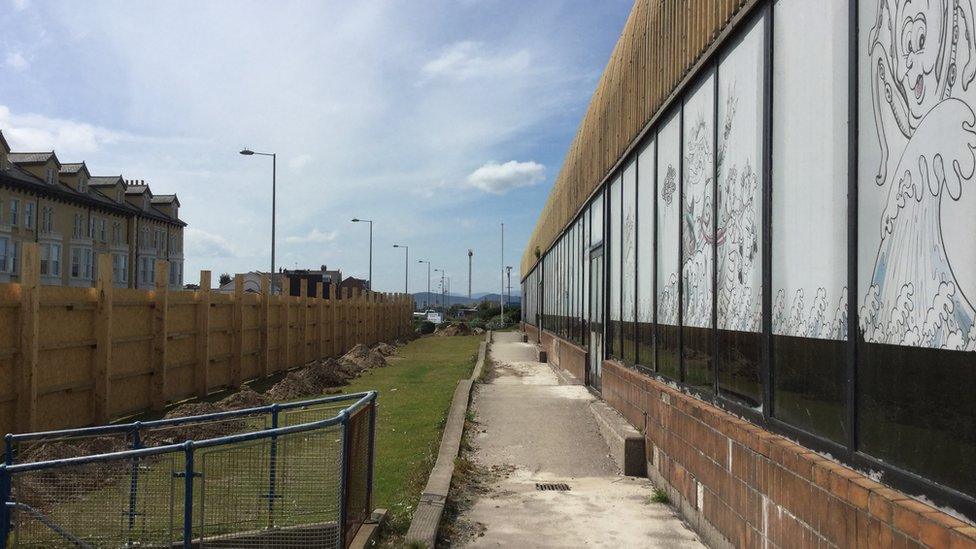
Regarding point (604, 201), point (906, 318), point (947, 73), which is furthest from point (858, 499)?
point (604, 201)

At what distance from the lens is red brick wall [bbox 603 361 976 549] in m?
3.13

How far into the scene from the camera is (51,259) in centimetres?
4703

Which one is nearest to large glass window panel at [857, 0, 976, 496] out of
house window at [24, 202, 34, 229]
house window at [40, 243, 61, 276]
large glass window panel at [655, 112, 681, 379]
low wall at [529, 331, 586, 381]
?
large glass window panel at [655, 112, 681, 379]

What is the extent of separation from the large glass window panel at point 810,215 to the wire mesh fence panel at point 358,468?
2.82 metres

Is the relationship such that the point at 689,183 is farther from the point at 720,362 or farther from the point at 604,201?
the point at 604,201

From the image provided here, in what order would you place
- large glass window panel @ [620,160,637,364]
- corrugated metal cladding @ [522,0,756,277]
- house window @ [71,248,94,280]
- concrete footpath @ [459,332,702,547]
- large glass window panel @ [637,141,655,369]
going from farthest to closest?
house window @ [71,248,94,280] < large glass window panel @ [620,160,637,364] < large glass window panel @ [637,141,655,369] < corrugated metal cladding @ [522,0,756,277] < concrete footpath @ [459,332,702,547]

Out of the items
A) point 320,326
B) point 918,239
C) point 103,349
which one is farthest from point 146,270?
point 918,239

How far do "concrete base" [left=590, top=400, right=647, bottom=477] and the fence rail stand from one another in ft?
22.9

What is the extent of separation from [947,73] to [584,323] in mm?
12824

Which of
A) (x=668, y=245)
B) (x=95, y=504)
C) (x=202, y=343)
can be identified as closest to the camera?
(x=95, y=504)

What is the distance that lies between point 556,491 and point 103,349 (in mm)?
7084

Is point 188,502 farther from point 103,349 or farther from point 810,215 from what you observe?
point 103,349

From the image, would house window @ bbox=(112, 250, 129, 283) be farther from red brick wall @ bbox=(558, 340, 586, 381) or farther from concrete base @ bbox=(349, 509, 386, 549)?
concrete base @ bbox=(349, 509, 386, 549)

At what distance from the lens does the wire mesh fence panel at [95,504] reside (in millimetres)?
4430
